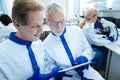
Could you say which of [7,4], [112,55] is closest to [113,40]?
[112,55]

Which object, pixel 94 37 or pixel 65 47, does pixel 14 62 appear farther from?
pixel 94 37

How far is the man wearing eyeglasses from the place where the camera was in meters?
1.21

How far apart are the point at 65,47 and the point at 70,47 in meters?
0.06

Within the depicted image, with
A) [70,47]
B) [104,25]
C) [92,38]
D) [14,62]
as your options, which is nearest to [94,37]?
[92,38]

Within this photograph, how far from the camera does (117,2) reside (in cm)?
283

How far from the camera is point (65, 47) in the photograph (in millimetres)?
1274

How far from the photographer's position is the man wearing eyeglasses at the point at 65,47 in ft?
3.96

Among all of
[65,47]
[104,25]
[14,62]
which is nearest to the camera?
[14,62]

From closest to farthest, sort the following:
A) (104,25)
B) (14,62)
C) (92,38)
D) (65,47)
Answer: (14,62)
(65,47)
(92,38)
(104,25)

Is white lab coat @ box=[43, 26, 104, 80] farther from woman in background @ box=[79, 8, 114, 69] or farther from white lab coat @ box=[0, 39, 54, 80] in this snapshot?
woman in background @ box=[79, 8, 114, 69]

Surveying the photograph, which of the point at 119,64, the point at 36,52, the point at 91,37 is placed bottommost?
the point at 119,64

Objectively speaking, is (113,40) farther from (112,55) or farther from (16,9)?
(16,9)

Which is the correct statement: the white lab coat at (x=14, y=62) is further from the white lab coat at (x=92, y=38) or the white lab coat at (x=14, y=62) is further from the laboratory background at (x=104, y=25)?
the white lab coat at (x=92, y=38)

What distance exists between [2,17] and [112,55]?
1882 millimetres
